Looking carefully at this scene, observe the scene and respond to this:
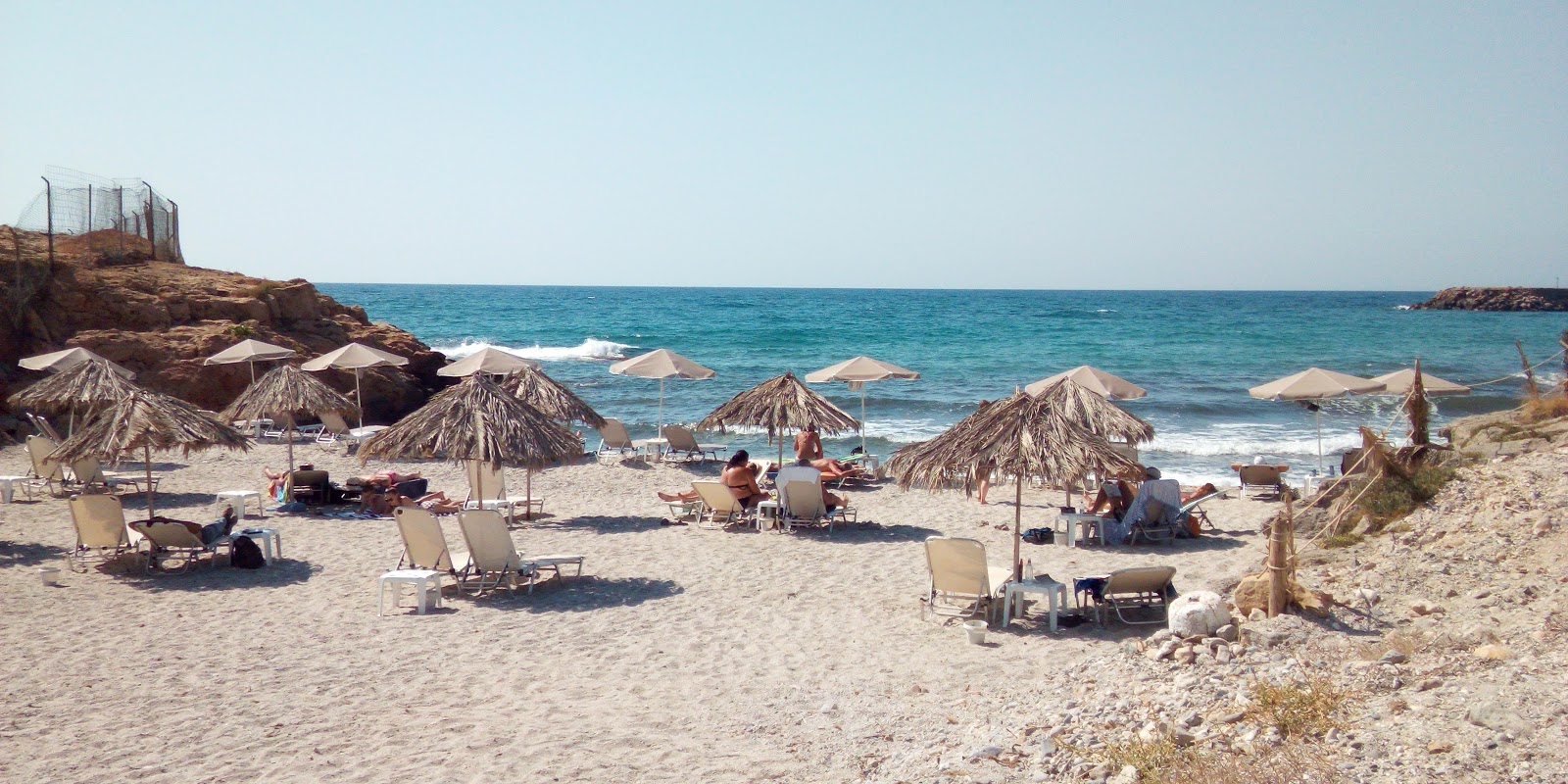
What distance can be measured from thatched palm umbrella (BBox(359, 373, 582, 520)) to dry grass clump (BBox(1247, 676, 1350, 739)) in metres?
7.68

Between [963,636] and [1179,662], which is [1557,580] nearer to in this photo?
[1179,662]

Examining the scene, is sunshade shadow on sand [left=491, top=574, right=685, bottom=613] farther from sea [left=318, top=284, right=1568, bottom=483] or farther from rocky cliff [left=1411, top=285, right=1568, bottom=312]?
rocky cliff [left=1411, top=285, right=1568, bottom=312]

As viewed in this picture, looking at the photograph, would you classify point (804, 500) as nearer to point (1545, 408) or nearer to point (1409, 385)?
point (1545, 408)

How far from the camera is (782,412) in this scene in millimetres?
12953

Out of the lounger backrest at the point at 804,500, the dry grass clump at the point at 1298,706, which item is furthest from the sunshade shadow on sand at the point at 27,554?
the dry grass clump at the point at 1298,706

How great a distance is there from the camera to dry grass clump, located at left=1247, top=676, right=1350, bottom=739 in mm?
4781

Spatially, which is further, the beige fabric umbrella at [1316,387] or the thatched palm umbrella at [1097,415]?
the beige fabric umbrella at [1316,387]

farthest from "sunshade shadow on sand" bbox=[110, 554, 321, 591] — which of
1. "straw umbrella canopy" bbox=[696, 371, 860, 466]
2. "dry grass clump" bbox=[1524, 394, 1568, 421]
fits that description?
"dry grass clump" bbox=[1524, 394, 1568, 421]

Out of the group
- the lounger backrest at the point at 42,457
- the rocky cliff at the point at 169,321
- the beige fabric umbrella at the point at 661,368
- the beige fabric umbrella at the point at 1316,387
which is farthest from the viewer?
the rocky cliff at the point at 169,321

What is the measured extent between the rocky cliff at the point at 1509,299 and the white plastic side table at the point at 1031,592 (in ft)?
279

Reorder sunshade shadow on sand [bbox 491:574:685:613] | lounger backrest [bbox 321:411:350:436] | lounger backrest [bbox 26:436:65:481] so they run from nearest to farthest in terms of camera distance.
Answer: sunshade shadow on sand [bbox 491:574:685:613]
lounger backrest [bbox 26:436:65:481]
lounger backrest [bbox 321:411:350:436]

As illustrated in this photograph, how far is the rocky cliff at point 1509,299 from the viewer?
7494cm

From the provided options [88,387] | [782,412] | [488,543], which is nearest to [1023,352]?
[782,412]

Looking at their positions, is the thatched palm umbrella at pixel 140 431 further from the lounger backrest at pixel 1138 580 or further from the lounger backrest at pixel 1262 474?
the lounger backrest at pixel 1262 474
